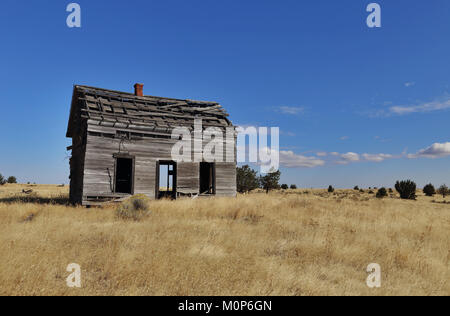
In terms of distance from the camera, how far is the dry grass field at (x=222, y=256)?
16.1 ft

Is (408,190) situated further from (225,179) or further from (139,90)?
(139,90)

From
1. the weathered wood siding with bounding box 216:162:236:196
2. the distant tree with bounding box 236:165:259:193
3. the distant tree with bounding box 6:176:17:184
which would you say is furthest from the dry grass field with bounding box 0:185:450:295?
the distant tree with bounding box 6:176:17:184

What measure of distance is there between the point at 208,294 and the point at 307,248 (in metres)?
3.44

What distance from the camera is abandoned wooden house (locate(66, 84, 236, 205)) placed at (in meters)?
15.2

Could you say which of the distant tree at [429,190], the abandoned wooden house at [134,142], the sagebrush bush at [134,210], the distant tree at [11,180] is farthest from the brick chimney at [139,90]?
the distant tree at [11,180]

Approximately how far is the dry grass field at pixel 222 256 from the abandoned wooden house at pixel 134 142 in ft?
15.5

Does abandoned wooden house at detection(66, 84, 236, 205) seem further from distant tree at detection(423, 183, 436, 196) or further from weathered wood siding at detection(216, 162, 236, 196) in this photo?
distant tree at detection(423, 183, 436, 196)

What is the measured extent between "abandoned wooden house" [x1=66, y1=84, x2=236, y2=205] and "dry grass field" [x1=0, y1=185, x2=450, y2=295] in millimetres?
4735

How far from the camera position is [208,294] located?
15.2ft

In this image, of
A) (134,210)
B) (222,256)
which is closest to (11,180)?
(134,210)

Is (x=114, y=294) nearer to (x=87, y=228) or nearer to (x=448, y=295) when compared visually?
(x=87, y=228)

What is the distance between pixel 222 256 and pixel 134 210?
6.09 metres

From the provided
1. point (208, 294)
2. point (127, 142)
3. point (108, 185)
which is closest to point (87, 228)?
point (208, 294)

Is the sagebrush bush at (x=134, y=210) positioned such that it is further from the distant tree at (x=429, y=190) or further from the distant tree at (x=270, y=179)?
the distant tree at (x=429, y=190)
